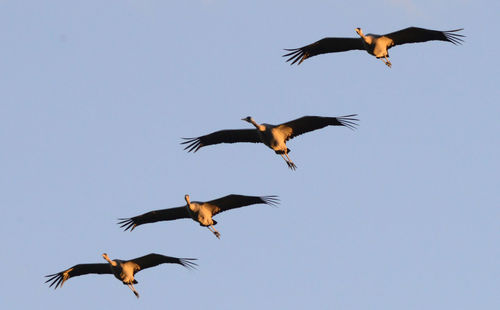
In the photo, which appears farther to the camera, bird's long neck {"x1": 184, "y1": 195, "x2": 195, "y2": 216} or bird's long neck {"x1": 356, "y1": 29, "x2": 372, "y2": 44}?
bird's long neck {"x1": 184, "y1": 195, "x2": 195, "y2": 216}

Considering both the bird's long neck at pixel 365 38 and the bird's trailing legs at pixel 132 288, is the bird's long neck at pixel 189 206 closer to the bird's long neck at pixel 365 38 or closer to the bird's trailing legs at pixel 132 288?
the bird's trailing legs at pixel 132 288

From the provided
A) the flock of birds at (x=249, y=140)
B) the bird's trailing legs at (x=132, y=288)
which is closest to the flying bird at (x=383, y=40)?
the flock of birds at (x=249, y=140)

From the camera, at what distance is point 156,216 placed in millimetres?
41531

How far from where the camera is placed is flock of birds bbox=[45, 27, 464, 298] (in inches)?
1524

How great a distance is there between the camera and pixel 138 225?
137 feet

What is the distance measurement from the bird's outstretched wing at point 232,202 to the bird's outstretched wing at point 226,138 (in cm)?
190

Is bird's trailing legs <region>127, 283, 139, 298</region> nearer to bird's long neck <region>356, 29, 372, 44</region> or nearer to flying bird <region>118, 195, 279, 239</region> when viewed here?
flying bird <region>118, 195, 279, 239</region>

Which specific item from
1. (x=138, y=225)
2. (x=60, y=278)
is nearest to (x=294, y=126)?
(x=138, y=225)

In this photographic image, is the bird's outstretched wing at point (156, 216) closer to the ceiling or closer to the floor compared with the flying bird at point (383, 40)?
closer to the floor

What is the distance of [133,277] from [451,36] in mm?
12551

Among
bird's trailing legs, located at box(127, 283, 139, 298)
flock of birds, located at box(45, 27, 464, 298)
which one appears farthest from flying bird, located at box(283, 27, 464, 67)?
bird's trailing legs, located at box(127, 283, 139, 298)

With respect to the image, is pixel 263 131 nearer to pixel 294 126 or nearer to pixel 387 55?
pixel 294 126

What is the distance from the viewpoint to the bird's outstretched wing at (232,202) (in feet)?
130

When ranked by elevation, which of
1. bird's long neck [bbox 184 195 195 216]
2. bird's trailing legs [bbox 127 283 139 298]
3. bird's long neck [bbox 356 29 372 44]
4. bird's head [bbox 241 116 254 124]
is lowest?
bird's trailing legs [bbox 127 283 139 298]
